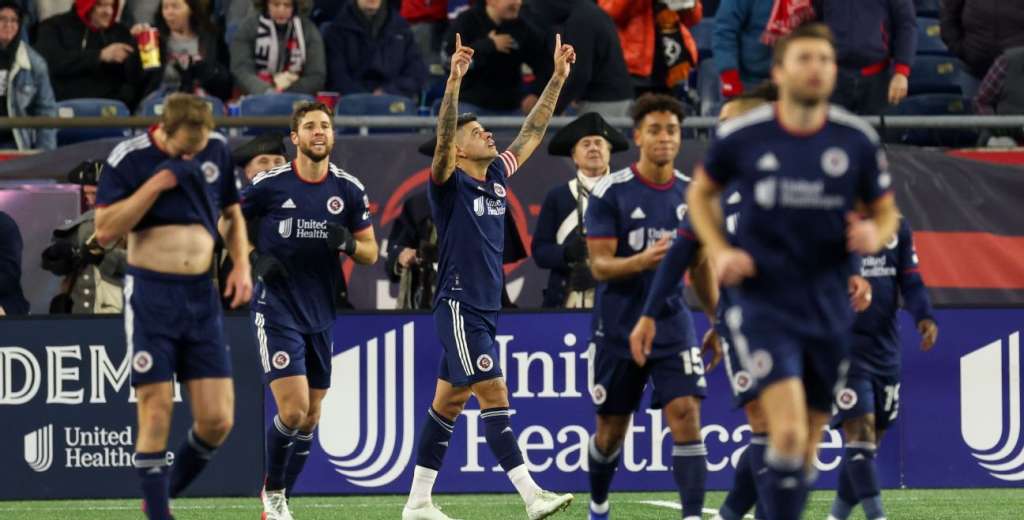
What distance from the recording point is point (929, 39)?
17.5 m

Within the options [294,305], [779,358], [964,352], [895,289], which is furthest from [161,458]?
[964,352]

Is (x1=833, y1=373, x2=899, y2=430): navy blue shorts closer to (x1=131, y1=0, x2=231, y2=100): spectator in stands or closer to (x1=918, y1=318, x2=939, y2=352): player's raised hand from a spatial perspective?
(x1=918, y1=318, x2=939, y2=352): player's raised hand

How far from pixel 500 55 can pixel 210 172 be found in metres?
6.26

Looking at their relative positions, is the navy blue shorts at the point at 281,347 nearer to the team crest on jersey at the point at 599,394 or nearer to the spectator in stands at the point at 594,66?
the team crest on jersey at the point at 599,394

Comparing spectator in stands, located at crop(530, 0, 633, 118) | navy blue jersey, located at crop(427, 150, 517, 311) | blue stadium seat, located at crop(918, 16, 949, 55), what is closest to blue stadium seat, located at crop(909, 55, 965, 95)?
blue stadium seat, located at crop(918, 16, 949, 55)

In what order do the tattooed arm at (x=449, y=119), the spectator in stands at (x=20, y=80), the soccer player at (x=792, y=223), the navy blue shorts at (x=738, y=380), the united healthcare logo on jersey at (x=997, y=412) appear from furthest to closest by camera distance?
the spectator in stands at (x=20, y=80) < the united healthcare logo on jersey at (x=997, y=412) < the tattooed arm at (x=449, y=119) < the navy blue shorts at (x=738, y=380) < the soccer player at (x=792, y=223)

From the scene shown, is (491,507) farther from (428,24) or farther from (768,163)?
(428,24)

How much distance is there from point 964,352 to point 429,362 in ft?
11.9

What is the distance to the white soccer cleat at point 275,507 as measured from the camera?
1034 centimetres

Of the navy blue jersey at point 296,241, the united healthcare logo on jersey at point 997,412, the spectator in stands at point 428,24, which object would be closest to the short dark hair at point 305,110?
the navy blue jersey at point 296,241

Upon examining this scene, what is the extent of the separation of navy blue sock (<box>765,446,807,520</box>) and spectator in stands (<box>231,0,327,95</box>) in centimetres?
910

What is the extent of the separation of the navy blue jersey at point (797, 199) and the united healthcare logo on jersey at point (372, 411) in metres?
5.49

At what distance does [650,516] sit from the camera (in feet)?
36.2

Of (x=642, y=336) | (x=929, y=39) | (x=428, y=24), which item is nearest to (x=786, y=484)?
(x=642, y=336)
